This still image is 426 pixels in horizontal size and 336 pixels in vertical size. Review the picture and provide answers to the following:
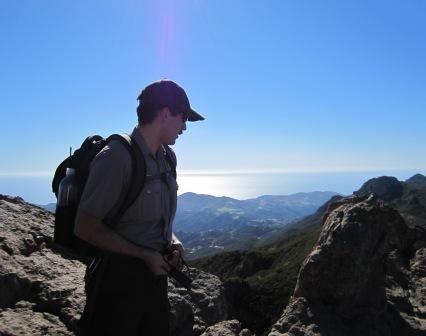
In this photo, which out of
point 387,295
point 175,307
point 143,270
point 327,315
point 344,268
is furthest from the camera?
point 387,295

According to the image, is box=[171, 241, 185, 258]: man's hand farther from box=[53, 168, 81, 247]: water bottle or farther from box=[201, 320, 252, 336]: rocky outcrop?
box=[201, 320, 252, 336]: rocky outcrop

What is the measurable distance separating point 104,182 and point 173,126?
3.58 ft

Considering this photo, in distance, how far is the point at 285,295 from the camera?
136 feet

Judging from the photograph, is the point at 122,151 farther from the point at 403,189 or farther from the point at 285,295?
the point at 403,189

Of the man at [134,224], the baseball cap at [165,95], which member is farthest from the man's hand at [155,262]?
the baseball cap at [165,95]

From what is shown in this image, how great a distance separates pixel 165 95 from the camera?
195 inches

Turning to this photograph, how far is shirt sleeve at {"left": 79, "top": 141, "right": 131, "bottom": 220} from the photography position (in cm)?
448

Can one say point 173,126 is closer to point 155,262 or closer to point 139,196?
point 139,196

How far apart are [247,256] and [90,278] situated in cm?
6314

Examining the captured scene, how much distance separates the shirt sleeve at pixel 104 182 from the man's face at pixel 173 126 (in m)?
0.71

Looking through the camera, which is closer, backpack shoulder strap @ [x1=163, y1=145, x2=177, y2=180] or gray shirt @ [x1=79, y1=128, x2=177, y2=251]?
gray shirt @ [x1=79, y1=128, x2=177, y2=251]

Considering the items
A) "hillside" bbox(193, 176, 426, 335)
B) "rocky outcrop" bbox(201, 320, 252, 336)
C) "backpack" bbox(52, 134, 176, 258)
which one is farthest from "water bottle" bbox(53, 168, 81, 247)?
"hillside" bbox(193, 176, 426, 335)

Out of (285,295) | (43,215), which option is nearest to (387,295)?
(43,215)

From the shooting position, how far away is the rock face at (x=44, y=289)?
274 inches
